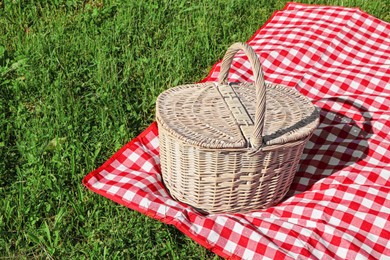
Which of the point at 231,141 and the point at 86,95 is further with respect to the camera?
the point at 86,95

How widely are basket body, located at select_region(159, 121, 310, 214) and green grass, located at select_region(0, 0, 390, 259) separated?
0.25 metres

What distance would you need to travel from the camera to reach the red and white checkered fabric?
3047 mm

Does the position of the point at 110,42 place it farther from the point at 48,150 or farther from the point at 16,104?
the point at 48,150

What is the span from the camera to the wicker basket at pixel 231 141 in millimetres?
2900

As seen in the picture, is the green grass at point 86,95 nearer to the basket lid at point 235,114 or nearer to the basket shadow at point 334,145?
the basket lid at point 235,114

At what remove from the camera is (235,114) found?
10.1 feet

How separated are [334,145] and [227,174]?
3.40 feet

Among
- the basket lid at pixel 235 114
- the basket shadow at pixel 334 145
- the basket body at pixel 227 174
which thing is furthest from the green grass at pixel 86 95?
the basket shadow at pixel 334 145

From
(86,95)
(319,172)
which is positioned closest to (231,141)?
(319,172)

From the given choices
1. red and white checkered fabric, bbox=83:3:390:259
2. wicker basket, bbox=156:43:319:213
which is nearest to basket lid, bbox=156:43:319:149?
wicker basket, bbox=156:43:319:213

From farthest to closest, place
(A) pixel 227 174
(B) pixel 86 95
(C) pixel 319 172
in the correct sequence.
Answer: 1. (B) pixel 86 95
2. (C) pixel 319 172
3. (A) pixel 227 174

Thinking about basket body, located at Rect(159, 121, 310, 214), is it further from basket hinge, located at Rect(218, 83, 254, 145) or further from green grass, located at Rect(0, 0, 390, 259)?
green grass, located at Rect(0, 0, 390, 259)

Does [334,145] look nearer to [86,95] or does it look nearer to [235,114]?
[235,114]

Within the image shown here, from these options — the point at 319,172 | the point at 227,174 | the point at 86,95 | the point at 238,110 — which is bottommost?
the point at 319,172
